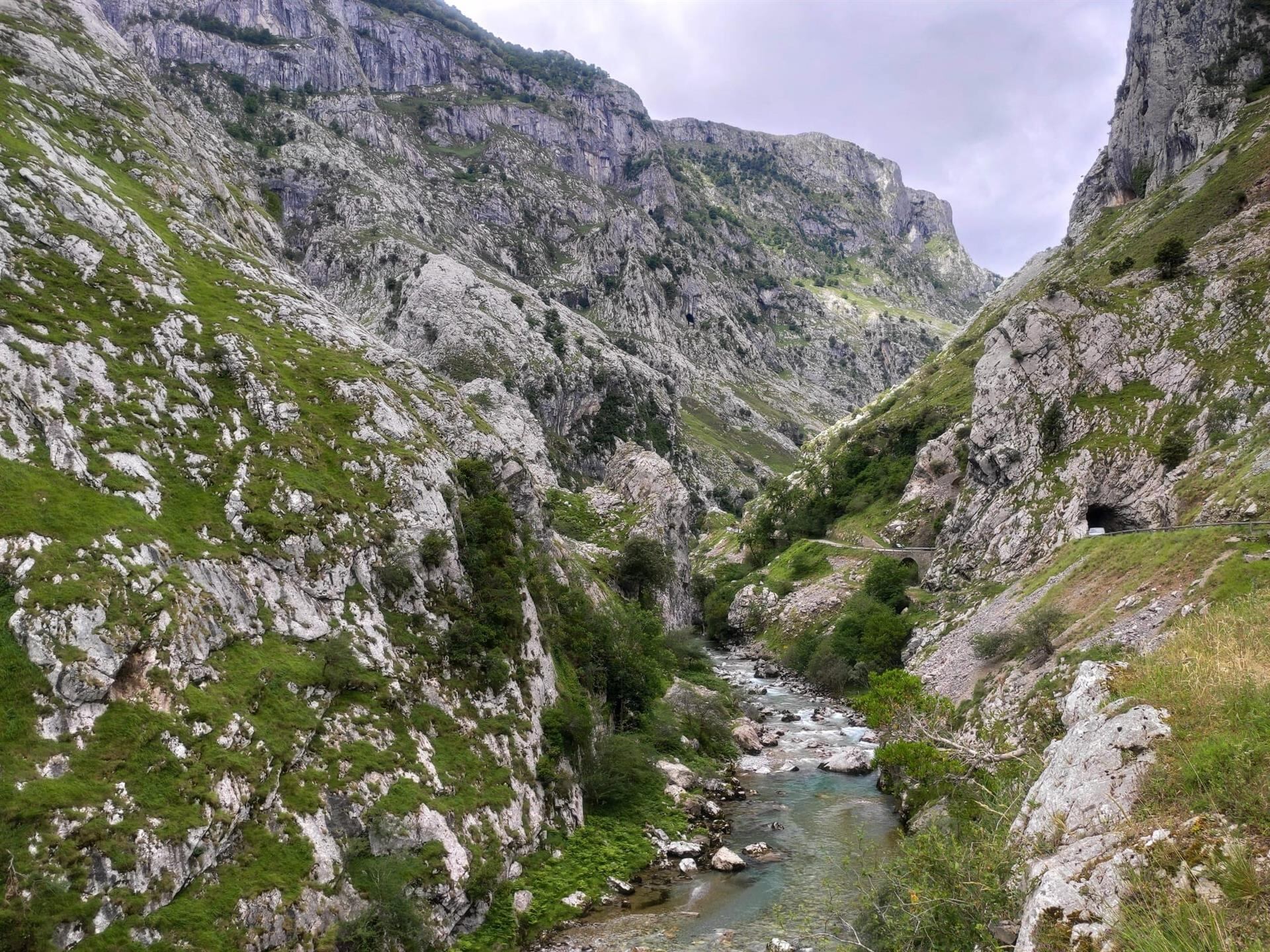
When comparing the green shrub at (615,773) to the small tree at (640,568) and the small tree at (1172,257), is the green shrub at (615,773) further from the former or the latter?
the small tree at (1172,257)

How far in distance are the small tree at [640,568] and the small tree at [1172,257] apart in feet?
194

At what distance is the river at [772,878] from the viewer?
23.3m

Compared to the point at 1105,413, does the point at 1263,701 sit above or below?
below

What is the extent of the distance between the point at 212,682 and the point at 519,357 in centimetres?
11167

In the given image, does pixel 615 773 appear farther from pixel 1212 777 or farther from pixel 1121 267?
pixel 1121 267

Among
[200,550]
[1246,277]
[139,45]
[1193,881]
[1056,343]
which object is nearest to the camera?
[1193,881]

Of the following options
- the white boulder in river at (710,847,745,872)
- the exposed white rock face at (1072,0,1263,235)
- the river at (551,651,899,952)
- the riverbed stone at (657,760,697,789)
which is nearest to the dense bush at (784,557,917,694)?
the river at (551,651,899,952)

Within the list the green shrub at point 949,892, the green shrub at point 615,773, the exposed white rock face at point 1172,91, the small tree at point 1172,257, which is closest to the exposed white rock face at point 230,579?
the green shrub at point 615,773

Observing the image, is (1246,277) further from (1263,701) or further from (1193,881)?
(1193,881)

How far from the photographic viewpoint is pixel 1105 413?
191 ft

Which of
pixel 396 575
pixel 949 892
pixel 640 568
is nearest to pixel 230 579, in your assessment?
pixel 396 575

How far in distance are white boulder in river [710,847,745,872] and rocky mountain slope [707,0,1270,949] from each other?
8.45m

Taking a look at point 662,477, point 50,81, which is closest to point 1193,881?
point 50,81

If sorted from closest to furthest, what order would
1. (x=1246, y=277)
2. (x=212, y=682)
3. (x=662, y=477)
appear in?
(x=212, y=682) → (x=1246, y=277) → (x=662, y=477)
